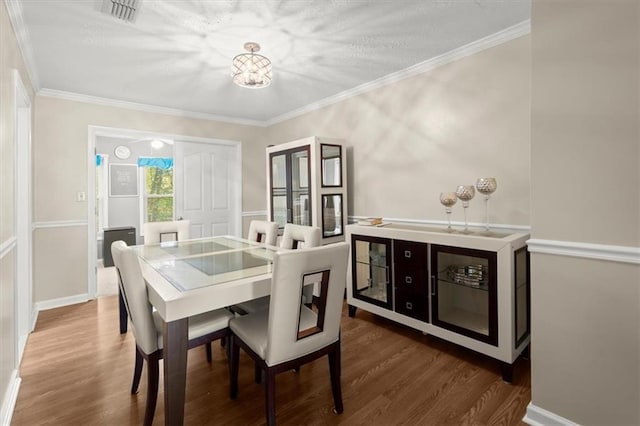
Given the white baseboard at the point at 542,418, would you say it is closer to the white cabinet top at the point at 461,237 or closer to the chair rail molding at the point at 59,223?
the white cabinet top at the point at 461,237

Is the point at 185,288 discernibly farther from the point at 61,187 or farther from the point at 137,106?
the point at 137,106

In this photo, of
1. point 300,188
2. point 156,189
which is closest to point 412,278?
point 300,188

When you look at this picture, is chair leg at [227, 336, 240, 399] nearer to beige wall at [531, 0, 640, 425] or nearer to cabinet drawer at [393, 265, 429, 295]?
cabinet drawer at [393, 265, 429, 295]

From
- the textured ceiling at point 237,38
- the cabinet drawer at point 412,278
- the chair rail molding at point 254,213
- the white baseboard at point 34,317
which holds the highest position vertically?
the textured ceiling at point 237,38

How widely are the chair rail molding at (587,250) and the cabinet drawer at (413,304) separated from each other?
3.32ft

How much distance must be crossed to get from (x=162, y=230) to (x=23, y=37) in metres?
1.74

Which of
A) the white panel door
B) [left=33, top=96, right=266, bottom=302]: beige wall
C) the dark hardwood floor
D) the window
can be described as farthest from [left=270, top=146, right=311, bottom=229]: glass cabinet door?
the window

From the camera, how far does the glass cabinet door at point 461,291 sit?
219 centimetres

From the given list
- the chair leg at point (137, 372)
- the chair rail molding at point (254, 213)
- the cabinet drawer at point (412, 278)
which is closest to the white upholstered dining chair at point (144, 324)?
the chair leg at point (137, 372)

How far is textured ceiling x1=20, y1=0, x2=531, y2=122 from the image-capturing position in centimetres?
201

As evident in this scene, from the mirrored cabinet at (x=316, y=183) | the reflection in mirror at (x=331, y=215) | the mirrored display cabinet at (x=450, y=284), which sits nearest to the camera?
the mirrored display cabinet at (x=450, y=284)

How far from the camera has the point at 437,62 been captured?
279 cm

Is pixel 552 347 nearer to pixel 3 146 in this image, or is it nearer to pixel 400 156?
pixel 400 156

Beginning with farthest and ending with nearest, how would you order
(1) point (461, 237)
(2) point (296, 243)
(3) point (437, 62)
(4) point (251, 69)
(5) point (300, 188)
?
(5) point (300, 188)
(3) point (437, 62)
(2) point (296, 243)
(4) point (251, 69)
(1) point (461, 237)
